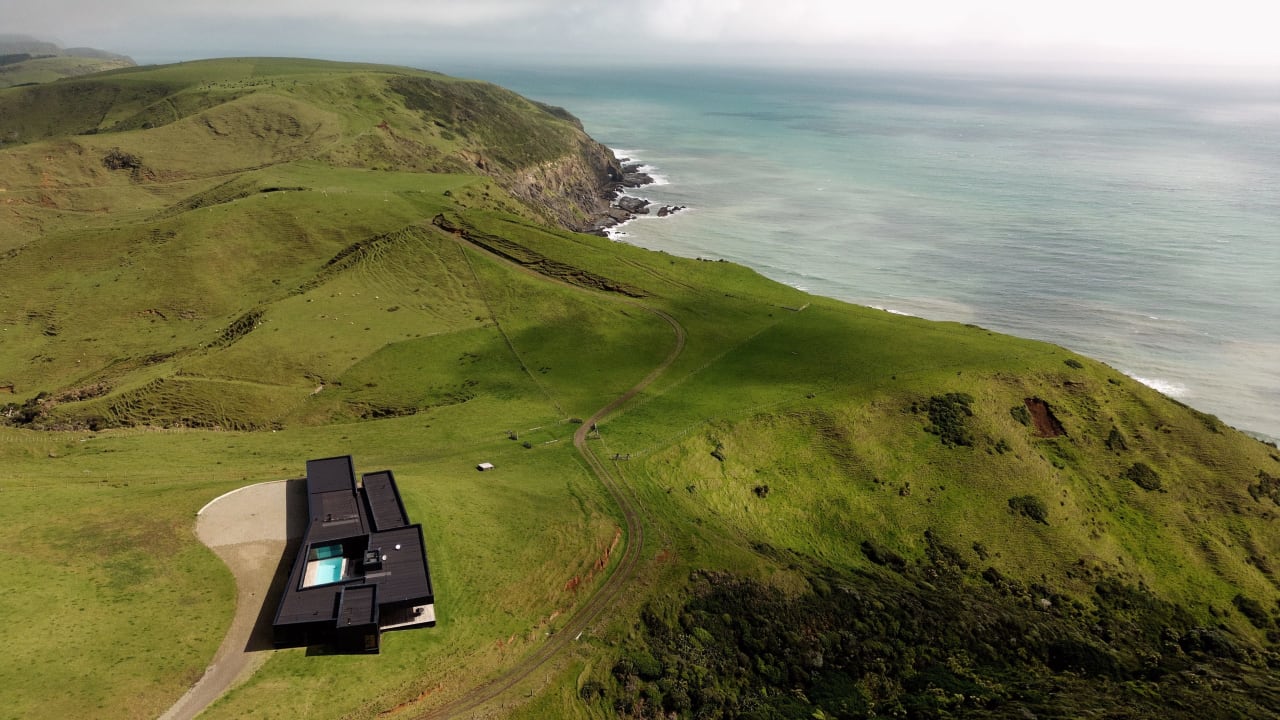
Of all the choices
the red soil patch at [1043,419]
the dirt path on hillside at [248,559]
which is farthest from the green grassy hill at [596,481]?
the red soil patch at [1043,419]

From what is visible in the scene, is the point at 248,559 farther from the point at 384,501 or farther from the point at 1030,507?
the point at 1030,507

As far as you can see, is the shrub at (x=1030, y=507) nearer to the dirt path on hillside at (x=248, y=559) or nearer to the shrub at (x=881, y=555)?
the shrub at (x=881, y=555)

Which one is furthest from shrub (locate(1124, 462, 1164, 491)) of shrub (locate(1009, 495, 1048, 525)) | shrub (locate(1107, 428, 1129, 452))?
shrub (locate(1009, 495, 1048, 525))

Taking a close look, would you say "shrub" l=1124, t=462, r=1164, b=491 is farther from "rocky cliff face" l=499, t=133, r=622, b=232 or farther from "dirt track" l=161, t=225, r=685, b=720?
"rocky cliff face" l=499, t=133, r=622, b=232

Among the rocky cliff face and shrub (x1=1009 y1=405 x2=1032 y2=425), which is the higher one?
the rocky cliff face

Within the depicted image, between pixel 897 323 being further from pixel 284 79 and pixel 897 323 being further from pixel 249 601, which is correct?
pixel 284 79

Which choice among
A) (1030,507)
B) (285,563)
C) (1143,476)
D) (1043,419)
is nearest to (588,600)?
(285,563)
